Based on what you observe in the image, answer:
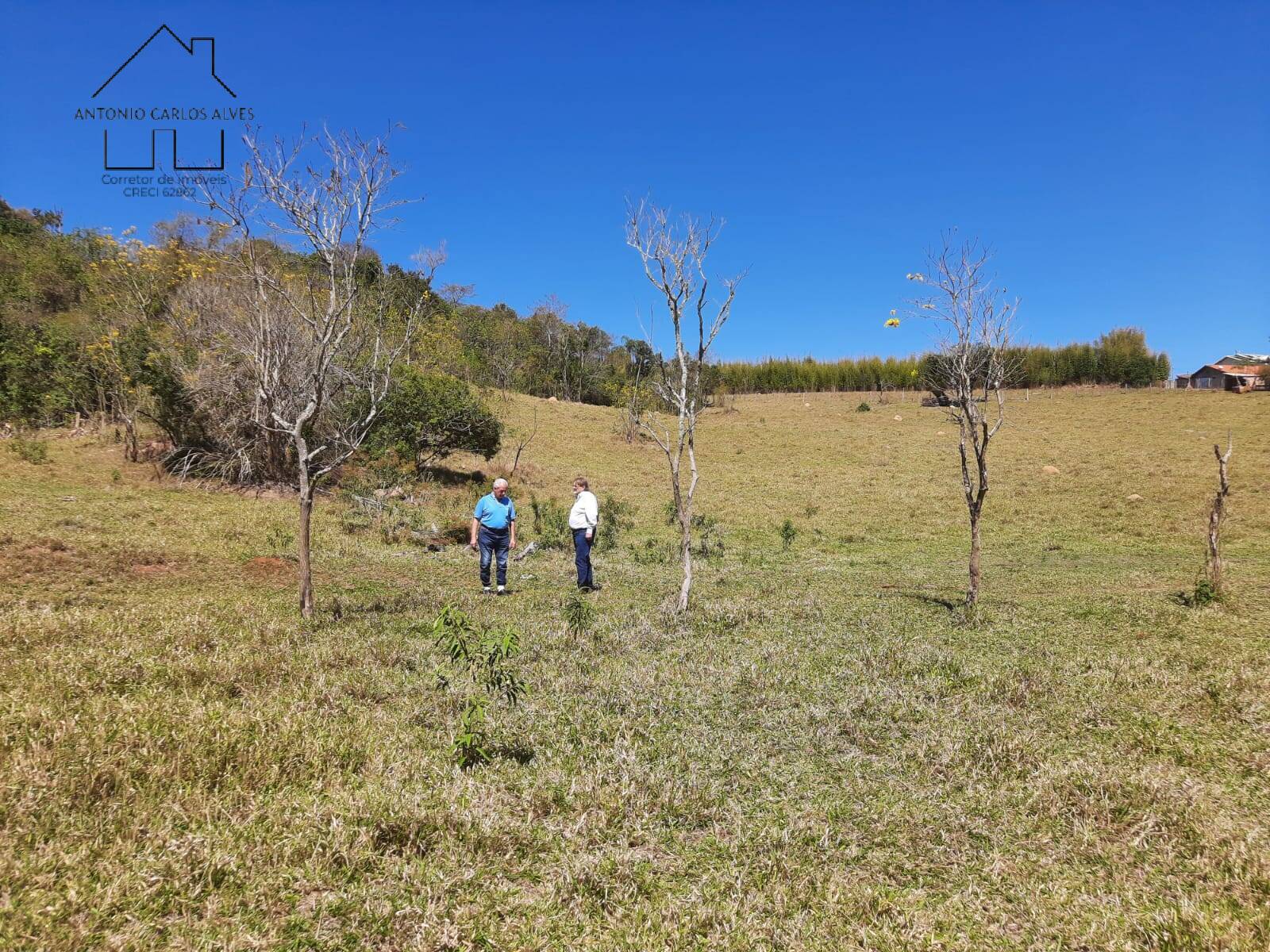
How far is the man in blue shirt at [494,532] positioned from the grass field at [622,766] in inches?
28.0

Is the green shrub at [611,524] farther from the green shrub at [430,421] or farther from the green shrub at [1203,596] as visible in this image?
the green shrub at [1203,596]

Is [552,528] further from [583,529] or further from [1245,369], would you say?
[1245,369]

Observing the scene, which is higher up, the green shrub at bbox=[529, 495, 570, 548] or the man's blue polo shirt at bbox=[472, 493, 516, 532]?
the man's blue polo shirt at bbox=[472, 493, 516, 532]

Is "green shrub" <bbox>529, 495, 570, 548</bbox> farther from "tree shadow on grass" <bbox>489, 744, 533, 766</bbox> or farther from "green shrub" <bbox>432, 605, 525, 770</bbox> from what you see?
"tree shadow on grass" <bbox>489, 744, 533, 766</bbox>

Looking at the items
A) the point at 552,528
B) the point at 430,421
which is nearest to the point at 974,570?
the point at 552,528

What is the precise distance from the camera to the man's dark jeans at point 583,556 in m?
12.5

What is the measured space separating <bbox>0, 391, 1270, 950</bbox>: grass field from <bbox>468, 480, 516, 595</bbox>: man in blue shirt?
0.71 m

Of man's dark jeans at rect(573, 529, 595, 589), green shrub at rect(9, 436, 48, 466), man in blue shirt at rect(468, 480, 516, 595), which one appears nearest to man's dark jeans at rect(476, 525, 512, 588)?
man in blue shirt at rect(468, 480, 516, 595)

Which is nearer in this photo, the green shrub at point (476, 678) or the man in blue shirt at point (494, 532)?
the green shrub at point (476, 678)

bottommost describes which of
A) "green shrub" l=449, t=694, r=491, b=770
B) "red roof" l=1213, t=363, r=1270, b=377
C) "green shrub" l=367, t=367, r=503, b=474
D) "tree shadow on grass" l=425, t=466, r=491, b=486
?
"green shrub" l=449, t=694, r=491, b=770

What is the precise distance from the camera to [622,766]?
5.18m

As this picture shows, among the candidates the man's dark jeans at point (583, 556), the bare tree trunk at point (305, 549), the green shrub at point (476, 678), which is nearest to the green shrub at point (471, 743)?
the green shrub at point (476, 678)

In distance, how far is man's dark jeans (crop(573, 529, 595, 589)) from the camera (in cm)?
1248

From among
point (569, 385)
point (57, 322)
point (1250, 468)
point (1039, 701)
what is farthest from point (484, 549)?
point (569, 385)
